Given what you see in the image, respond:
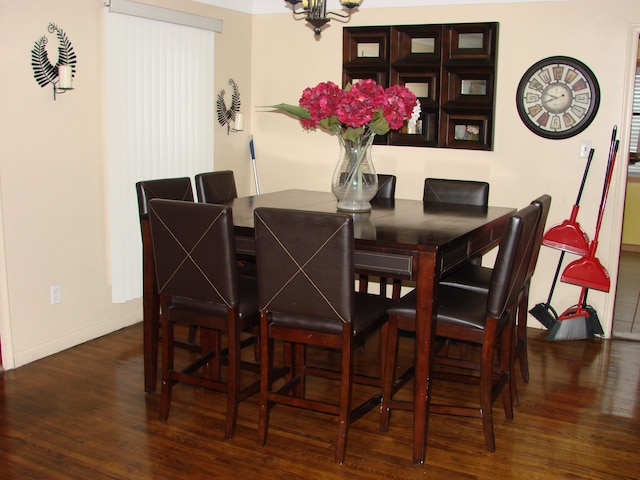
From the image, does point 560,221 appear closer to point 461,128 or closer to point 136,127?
point 461,128

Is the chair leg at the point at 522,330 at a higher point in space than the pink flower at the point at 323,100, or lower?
lower

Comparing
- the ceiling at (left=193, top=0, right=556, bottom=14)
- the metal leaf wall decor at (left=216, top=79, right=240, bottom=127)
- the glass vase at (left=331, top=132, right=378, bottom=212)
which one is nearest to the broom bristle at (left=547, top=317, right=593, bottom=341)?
the glass vase at (left=331, top=132, right=378, bottom=212)

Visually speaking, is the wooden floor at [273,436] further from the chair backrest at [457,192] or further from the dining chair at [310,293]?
the chair backrest at [457,192]

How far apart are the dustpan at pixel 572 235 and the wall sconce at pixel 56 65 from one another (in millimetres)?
3080

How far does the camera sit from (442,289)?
3289 millimetres

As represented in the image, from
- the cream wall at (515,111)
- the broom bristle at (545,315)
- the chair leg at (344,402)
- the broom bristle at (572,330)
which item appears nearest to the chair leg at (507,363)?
the chair leg at (344,402)

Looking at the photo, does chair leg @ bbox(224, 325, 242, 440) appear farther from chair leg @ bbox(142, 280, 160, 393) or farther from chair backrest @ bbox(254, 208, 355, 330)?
chair leg @ bbox(142, 280, 160, 393)

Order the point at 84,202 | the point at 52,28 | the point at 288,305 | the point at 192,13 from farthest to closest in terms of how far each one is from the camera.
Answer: the point at 192,13 < the point at 84,202 < the point at 52,28 < the point at 288,305

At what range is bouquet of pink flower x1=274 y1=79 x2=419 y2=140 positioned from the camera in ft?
10.3

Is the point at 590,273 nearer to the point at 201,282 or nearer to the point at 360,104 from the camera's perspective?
the point at 360,104

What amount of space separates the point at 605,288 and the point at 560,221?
1.79ft

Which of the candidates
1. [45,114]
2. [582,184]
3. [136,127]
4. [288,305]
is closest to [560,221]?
[582,184]

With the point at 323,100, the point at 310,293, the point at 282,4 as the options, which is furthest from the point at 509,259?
the point at 282,4

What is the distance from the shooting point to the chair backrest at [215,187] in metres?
4.09
